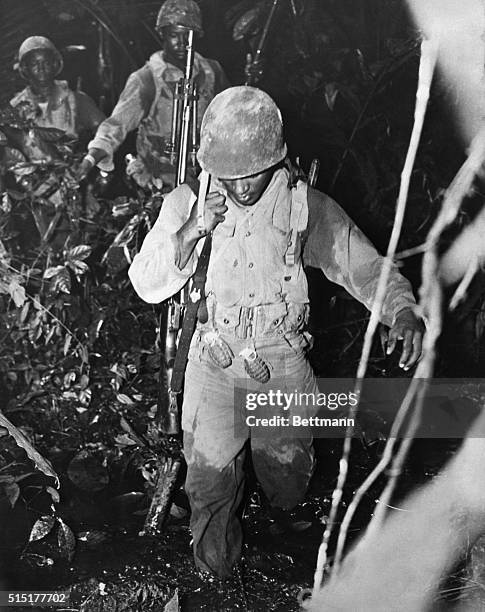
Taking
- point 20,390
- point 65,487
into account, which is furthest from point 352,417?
point 20,390

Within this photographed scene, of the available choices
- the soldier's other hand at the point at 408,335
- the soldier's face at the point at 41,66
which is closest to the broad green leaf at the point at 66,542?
the soldier's other hand at the point at 408,335

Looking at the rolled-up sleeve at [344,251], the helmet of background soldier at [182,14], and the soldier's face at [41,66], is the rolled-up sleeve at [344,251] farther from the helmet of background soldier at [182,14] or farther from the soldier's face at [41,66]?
the soldier's face at [41,66]

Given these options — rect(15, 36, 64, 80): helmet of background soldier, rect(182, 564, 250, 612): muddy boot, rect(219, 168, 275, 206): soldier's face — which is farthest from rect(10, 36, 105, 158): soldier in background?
rect(182, 564, 250, 612): muddy boot

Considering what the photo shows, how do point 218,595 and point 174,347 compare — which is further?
point 174,347

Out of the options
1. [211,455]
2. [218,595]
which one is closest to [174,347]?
[211,455]

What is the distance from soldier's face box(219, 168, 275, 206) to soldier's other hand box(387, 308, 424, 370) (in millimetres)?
405

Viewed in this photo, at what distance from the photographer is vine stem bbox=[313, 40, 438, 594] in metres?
1.72

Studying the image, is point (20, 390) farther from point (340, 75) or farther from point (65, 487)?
point (340, 75)

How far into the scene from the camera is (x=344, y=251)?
173cm

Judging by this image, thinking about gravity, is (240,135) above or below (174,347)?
above

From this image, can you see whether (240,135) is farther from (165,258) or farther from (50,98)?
(50,98)

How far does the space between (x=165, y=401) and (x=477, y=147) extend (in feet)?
3.98

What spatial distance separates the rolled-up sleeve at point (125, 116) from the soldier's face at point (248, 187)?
2.51 ft

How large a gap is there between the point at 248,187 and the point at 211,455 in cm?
61
